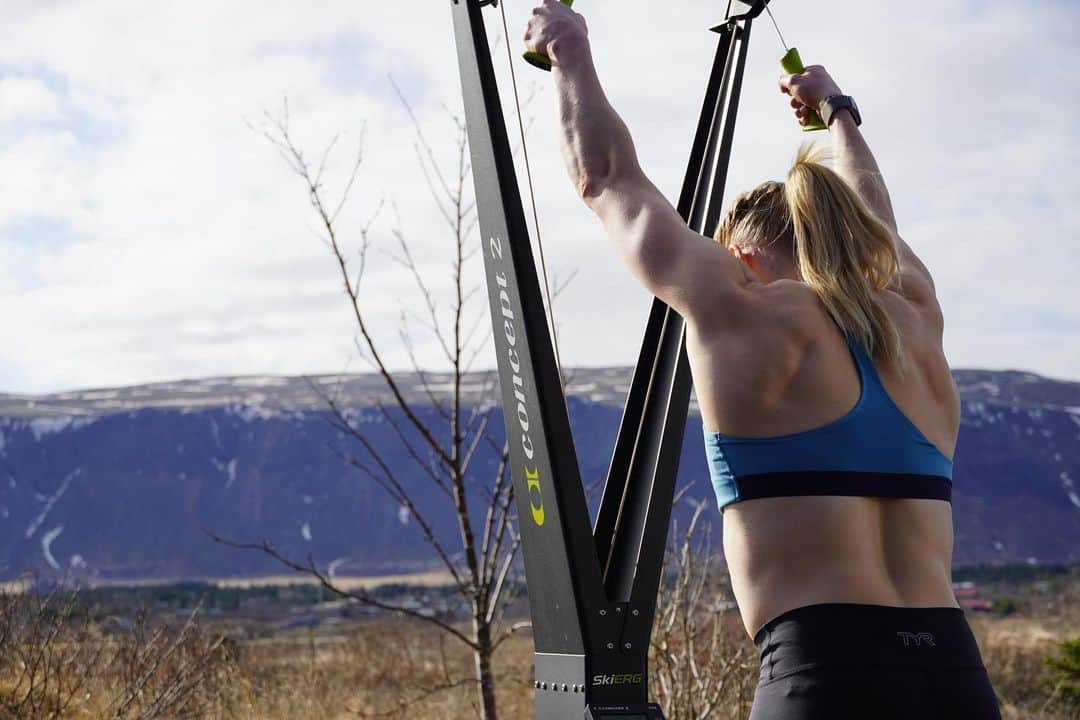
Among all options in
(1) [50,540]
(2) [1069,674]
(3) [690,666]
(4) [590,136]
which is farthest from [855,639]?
(1) [50,540]

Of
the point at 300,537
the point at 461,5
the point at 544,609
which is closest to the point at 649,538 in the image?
the point at 544,609

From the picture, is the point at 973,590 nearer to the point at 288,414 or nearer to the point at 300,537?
the point at 300,537

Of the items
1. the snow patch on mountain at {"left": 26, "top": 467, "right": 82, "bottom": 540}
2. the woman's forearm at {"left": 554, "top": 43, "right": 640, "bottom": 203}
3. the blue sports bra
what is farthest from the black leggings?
the snow patch on mountain at {"left": 26, "top": 467, "right": 82, "bottom": 540}

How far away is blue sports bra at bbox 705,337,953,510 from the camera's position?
2.17 metres

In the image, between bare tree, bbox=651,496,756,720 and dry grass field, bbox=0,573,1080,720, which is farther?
dry grass field, bbox=0,573,1080,720

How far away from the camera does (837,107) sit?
319 centimetres

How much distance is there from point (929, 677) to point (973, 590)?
143 ft

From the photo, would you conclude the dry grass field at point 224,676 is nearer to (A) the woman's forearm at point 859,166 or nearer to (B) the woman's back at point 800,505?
(A) the woman's forearm at point 859,166

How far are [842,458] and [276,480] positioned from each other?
87.8 m

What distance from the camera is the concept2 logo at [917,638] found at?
2148 millimetres

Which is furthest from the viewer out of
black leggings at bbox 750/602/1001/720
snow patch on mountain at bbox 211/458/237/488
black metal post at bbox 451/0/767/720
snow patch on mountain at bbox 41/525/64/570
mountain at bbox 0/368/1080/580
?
snow patch on mountain at bbox 211/458/237/488

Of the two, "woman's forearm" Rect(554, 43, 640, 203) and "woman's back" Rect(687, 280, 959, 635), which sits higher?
"woman's forearm" Rect(554, 43, 640, 203)

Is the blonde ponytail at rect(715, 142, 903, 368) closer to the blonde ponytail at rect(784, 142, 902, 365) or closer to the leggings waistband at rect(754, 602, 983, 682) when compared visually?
the blonde ponytail at rect(784, 142, 902, 365)

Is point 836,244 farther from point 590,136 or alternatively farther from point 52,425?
point 52,425
